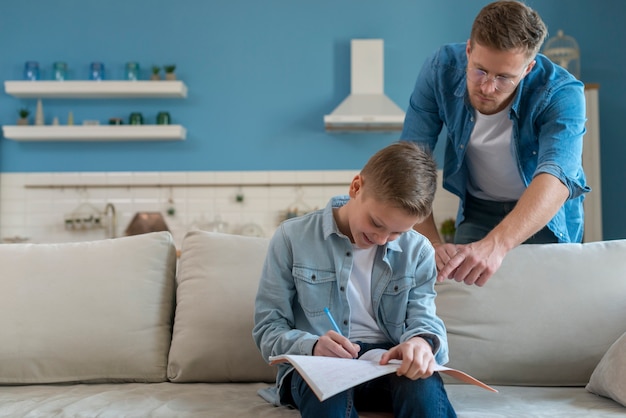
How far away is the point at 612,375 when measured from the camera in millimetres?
1864

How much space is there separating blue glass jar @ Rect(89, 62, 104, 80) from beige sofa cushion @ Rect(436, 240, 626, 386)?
13.0 ft

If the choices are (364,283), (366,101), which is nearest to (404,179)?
(364,283)

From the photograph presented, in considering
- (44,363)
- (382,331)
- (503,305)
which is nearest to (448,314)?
(503,305)

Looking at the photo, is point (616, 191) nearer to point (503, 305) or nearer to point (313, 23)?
point (313, 23)

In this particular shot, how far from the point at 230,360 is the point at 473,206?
93 cm

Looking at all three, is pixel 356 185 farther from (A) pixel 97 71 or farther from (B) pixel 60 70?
(B) pixel 60 70

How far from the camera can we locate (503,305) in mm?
2178

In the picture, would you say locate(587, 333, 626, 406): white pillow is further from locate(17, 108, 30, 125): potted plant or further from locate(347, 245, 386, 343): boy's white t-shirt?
locate(17, 108, 30, 125): potted plant

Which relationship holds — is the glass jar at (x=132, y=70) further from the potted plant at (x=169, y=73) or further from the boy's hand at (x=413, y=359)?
the boy's hand at (x=413, y=359)

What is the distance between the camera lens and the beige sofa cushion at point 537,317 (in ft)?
6.97

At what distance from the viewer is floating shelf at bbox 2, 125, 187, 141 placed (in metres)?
5.45

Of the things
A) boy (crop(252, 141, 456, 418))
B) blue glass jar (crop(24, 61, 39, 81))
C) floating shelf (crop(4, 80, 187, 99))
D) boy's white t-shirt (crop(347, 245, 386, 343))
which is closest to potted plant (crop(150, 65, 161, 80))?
floating shelf (crop(4, 80, 187, 99))

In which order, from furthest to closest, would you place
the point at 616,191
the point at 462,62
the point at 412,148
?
1. the point at 616,191
2. the point at 462,62
3. the point at 412,148

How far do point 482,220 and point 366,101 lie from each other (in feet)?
10.0
